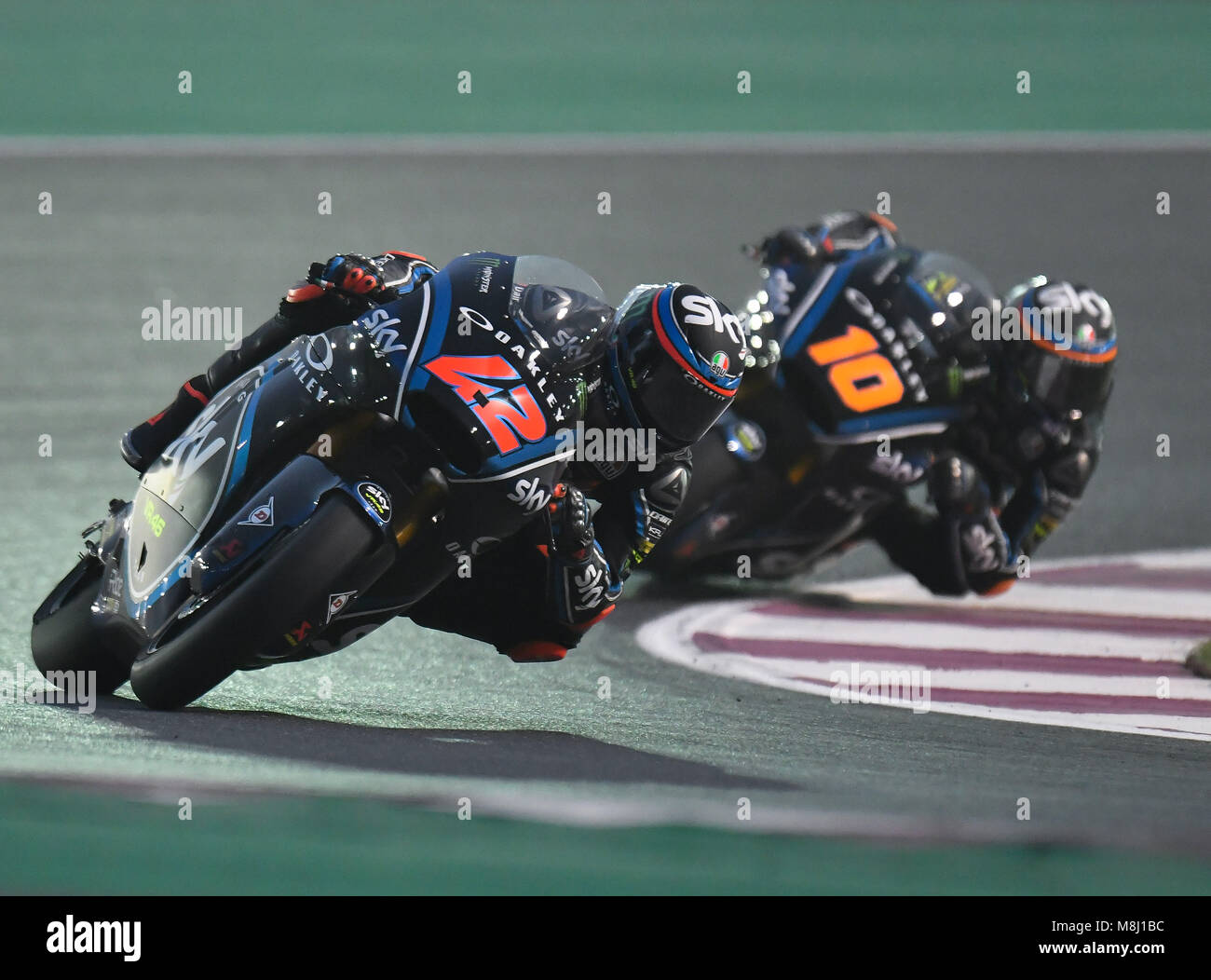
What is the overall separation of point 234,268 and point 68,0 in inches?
227

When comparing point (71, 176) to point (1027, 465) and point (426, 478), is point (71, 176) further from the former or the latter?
point (426, 478)

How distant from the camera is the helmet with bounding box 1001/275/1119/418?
7406 mm

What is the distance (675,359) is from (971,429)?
9.67ft

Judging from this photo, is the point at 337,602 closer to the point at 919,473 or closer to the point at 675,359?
the point at 675,359

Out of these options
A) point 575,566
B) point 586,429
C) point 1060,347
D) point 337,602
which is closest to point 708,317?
point 586,429

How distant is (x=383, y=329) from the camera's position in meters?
4.84

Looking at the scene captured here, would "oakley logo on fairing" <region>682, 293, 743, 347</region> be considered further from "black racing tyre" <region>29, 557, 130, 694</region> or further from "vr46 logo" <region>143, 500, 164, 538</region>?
"black racing tyre" <region>29, 557, 130, 694</region>

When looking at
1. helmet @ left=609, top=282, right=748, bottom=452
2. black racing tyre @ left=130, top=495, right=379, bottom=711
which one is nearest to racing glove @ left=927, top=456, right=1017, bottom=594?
helmet @ left=609, top=282, right=748, bottom=452

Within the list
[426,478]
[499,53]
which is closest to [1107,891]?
[426,478]

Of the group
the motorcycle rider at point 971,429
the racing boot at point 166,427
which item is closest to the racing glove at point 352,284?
the racing boot at point 166,427

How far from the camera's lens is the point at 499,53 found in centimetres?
1616

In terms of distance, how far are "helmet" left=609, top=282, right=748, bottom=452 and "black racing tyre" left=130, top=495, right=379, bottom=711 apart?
854 millimetres

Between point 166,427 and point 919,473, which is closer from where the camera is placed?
point 166,427

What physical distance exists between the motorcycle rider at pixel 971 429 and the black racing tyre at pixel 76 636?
2.73 m
